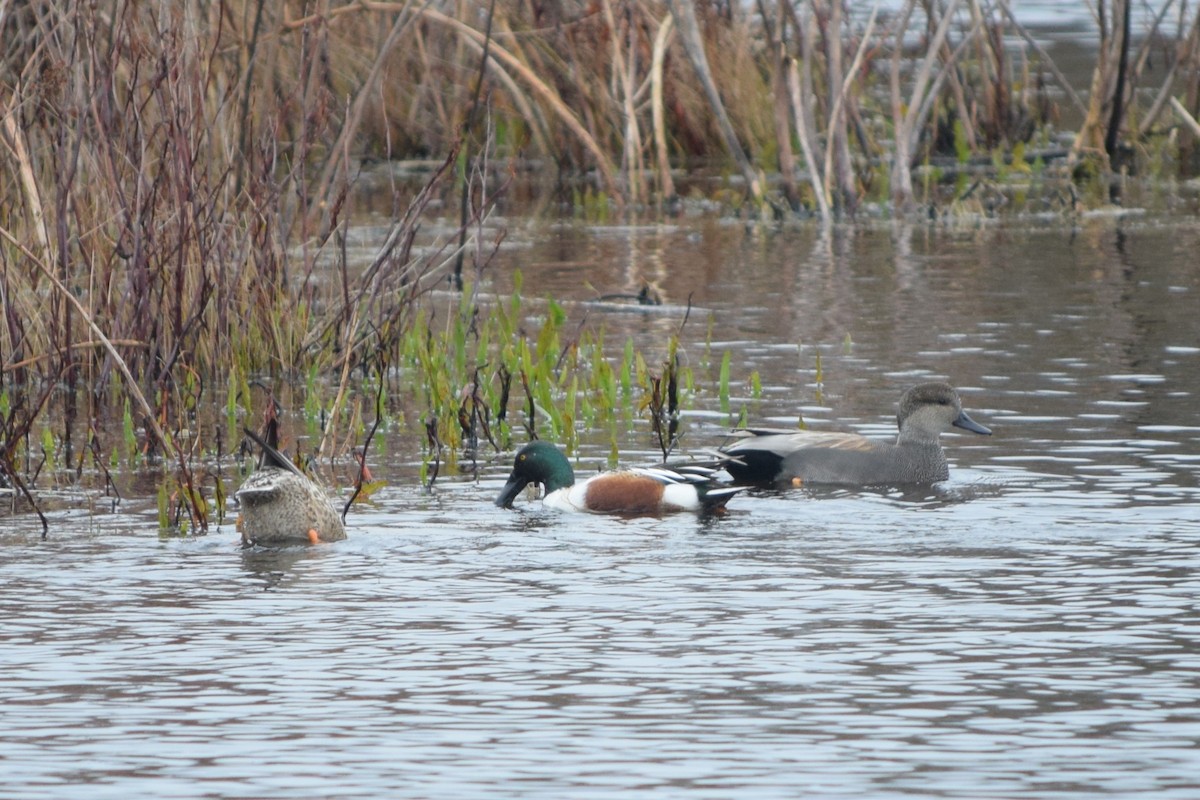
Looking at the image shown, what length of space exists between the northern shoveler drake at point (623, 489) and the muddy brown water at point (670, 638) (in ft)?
0.34

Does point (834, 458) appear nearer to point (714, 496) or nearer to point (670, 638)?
point (714, 496)

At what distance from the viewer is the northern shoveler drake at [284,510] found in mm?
7492

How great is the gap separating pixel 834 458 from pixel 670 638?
9.39ft

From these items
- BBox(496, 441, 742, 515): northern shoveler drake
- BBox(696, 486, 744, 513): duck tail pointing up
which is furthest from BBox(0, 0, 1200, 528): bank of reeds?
BBox(696, 486, 744, 513): duck tail pointing up

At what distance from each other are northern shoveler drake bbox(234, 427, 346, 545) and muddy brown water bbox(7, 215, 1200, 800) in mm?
92

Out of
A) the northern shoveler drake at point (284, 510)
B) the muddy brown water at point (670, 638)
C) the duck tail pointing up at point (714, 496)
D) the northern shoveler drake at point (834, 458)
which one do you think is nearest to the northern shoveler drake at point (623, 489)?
the duck tail pointing up at point (714, 496)

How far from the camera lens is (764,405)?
10547mm

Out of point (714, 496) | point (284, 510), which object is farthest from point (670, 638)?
point (714, 496)

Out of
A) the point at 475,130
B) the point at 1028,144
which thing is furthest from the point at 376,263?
the point at 1028,144

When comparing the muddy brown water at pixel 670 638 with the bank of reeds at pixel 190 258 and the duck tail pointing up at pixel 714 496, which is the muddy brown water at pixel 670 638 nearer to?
the duck tail pointing up at pixel 714 496

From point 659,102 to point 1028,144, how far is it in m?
5.26

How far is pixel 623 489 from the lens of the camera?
8234 mm

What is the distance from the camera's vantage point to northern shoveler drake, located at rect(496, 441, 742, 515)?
26.8 ft

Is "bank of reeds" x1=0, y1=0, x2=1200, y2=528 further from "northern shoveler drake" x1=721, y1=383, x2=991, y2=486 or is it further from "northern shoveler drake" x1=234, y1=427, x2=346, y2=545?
"northern shoveler drake" x1=721, y1=383, x2=991, y2=486
